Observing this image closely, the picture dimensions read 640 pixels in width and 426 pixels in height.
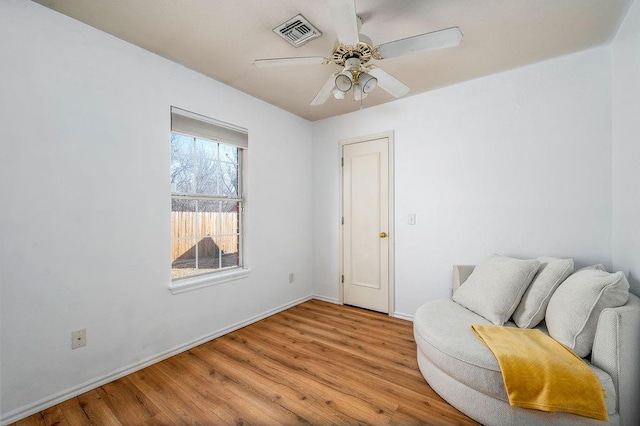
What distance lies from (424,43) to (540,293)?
1862mm

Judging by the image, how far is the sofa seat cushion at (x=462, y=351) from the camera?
1495 mm

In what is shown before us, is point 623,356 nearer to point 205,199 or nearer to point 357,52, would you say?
point 357,52

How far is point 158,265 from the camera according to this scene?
92.0 inches

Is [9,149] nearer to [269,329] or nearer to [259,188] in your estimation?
[259,188]

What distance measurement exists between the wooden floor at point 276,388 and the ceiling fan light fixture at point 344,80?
2150 mm

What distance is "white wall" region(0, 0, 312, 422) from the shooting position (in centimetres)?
167

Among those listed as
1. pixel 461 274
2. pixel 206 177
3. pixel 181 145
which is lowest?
pixel 461 274

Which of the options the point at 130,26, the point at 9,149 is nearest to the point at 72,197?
the point at 9,149

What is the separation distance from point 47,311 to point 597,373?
326cm

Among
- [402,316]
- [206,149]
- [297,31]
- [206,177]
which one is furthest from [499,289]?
[206,149]

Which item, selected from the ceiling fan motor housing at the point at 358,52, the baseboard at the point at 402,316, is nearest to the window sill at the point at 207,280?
the baseboard at the point at 402,316

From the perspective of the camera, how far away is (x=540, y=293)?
75.6 inches

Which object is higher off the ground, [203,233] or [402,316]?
[203,233]

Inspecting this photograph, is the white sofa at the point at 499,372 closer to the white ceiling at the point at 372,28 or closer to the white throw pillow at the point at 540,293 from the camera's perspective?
the white throw pillow at the point at 540,293
